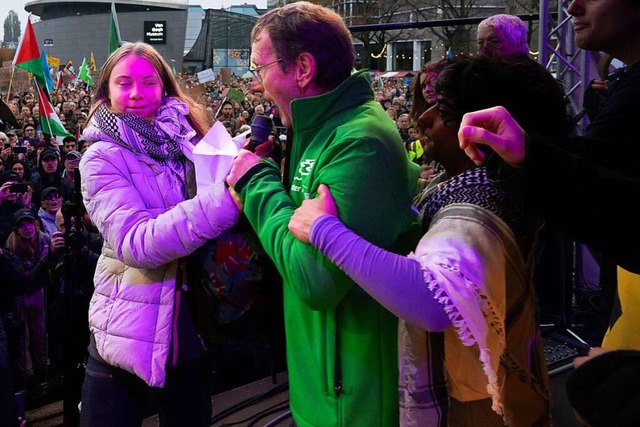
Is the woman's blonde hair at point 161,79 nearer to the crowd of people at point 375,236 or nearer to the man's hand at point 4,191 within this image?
the crowd of people at point 375,236

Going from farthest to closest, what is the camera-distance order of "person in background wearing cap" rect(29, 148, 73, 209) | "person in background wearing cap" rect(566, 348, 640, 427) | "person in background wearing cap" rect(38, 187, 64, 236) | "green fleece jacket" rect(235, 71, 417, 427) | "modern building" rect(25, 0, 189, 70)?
"modern building" rect(25, 0, 189, 70) < "person in background wearing cap" rect(29, 148, 73, 209) < "person in background wearing cap" rect(38, 187, 64, 236) < "green fleece jacket" rect(235, 71, 417, 427) < "person in background wearing cap" rect(566, 348, 640, 427)

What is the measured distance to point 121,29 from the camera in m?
68.2

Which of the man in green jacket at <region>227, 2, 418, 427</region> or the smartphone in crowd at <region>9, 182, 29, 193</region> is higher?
the man in green jacket at <region>227, 2, 418, 427</region>

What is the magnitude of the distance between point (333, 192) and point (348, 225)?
8 cm

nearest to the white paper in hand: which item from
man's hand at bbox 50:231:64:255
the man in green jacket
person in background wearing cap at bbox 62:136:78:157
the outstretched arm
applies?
the man in green jacket

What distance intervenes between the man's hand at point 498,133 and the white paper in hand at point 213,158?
872 mm

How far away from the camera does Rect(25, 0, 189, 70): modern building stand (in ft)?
214

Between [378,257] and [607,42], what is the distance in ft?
2.54

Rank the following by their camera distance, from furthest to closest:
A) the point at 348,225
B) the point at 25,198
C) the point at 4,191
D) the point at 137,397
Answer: the point at 25,198
the point at 4,191
the point at 137,397
the point at 348,225

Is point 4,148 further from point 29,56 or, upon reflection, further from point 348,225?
point 348,225

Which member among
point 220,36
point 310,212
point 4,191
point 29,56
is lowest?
point 4,191

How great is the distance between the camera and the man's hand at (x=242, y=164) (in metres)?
1.71

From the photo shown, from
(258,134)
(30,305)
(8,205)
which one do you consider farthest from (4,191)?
(258,134)

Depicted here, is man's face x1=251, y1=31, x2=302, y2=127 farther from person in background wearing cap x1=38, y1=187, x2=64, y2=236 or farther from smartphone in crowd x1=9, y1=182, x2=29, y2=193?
person in background wearing cap x1=38, y1=187, x2=64, y2=236
